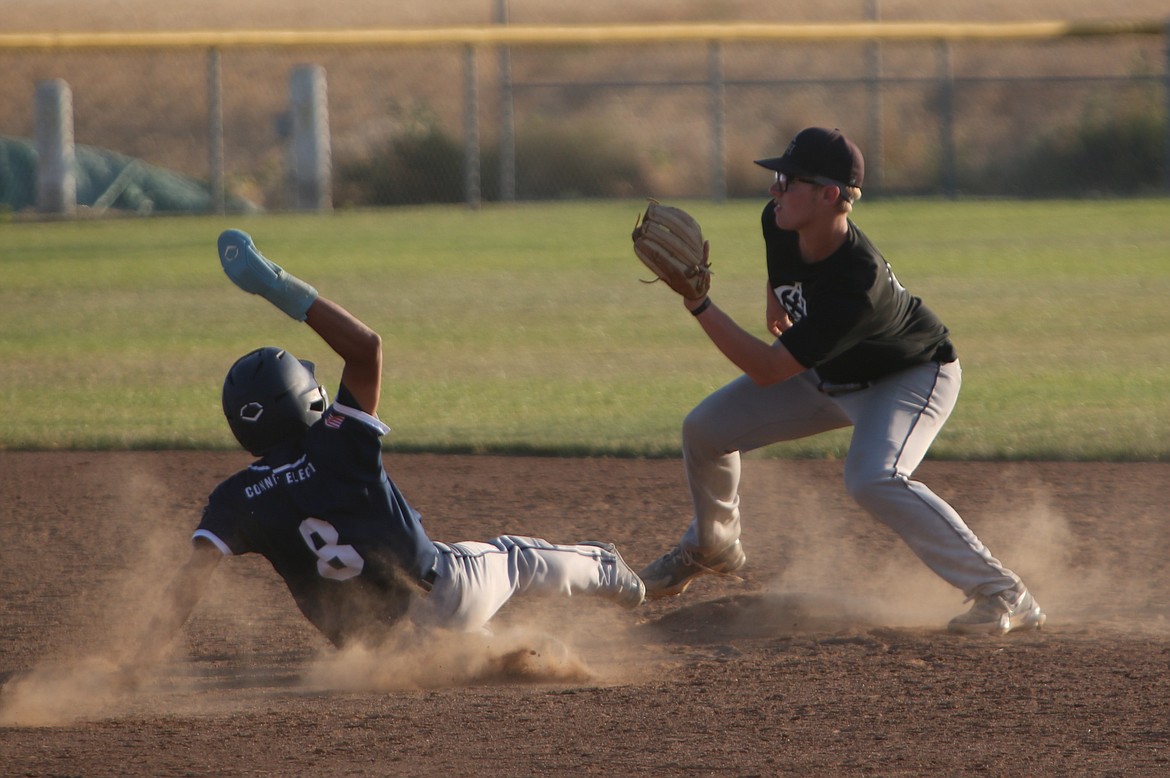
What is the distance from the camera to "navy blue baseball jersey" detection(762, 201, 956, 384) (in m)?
4.10

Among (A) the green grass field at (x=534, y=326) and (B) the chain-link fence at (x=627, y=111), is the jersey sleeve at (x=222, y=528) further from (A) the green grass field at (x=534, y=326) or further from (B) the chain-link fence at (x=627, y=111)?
(B) the chain-link fence at (x=627, y=111)

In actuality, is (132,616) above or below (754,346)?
below

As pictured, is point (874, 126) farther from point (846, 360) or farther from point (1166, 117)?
point (846, 360)

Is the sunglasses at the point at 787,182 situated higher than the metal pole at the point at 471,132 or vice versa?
the sunglasses at the point at 787,182

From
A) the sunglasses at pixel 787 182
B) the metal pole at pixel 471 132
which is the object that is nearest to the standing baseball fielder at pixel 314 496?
the sunglasses at pixel 787 182

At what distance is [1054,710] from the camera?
3.65 m

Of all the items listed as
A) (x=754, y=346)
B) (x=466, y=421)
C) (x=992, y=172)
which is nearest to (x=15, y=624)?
(x=754, y=346)

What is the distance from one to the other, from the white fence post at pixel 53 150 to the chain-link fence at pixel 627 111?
66 centimetres

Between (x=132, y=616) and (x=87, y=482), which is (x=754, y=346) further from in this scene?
(x=87, y=482)

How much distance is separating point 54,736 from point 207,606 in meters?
1.29

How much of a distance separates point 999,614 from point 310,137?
1641 centimetres

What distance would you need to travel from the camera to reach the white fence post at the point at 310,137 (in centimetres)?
1948

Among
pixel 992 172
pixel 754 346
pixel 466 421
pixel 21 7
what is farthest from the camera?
pixel 21 7

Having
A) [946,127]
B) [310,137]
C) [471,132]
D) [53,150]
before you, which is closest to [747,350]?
[471,132]
